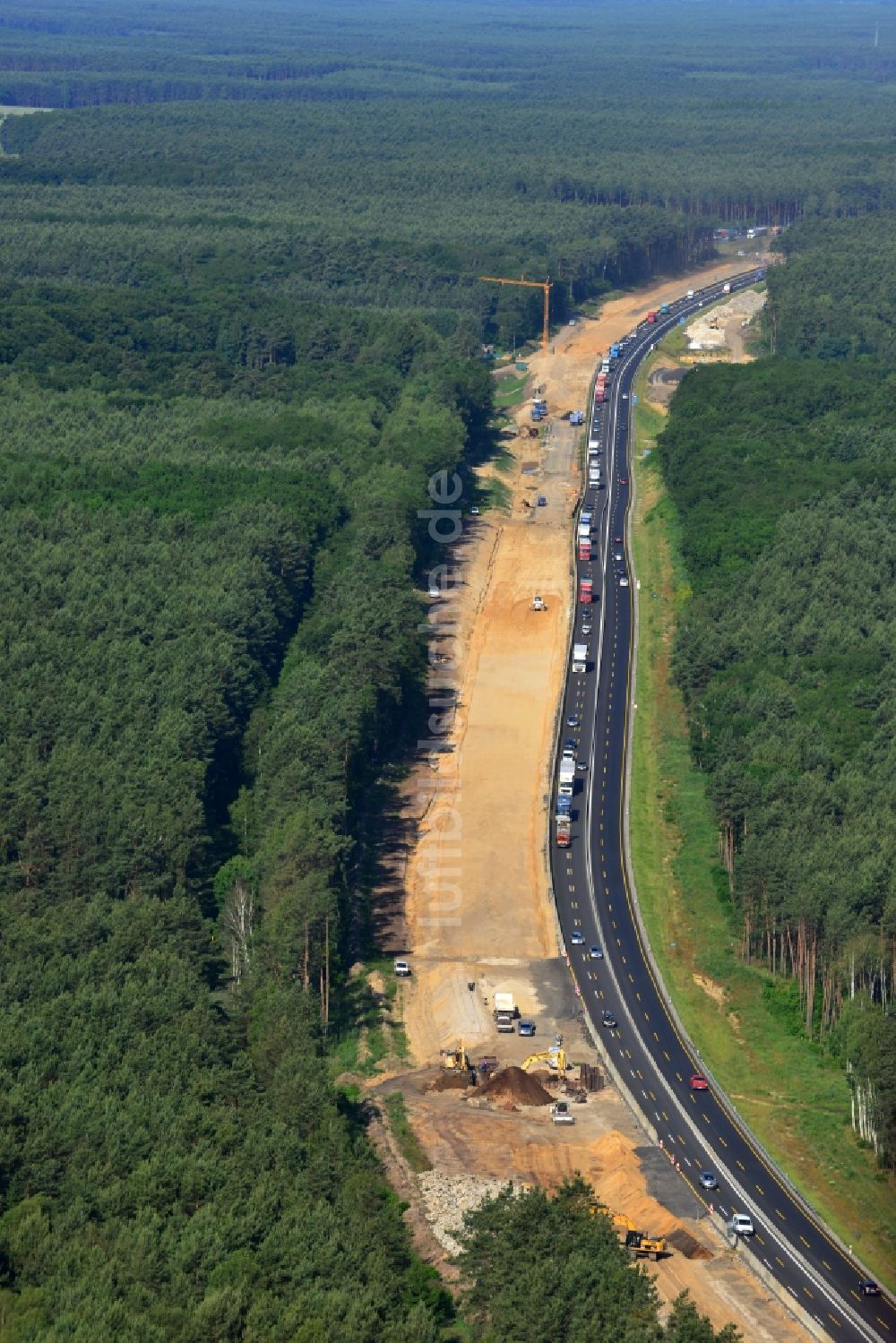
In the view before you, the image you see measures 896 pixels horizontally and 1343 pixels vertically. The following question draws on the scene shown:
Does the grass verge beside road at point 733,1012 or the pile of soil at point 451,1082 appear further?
the pile of soil at point 451,1082

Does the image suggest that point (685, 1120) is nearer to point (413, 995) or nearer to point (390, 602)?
point (413, 995)

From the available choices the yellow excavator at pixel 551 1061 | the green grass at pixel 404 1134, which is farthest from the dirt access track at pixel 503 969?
the yellow excavator at pixel 551 1061

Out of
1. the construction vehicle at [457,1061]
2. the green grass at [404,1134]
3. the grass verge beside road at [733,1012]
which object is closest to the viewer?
the grass verge beside road at [733,1012]

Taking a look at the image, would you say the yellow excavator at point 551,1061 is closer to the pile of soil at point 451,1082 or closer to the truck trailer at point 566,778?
the pile of soil at point 451,1082

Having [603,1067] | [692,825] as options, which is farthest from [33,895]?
[692,825]

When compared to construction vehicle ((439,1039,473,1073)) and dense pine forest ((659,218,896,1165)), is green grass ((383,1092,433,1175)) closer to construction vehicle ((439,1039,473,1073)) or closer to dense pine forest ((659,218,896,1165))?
construction vehicle ((439,1039,473,1073))

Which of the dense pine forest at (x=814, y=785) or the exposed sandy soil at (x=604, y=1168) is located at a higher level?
the dense pine forest at (x=814, y=785)
